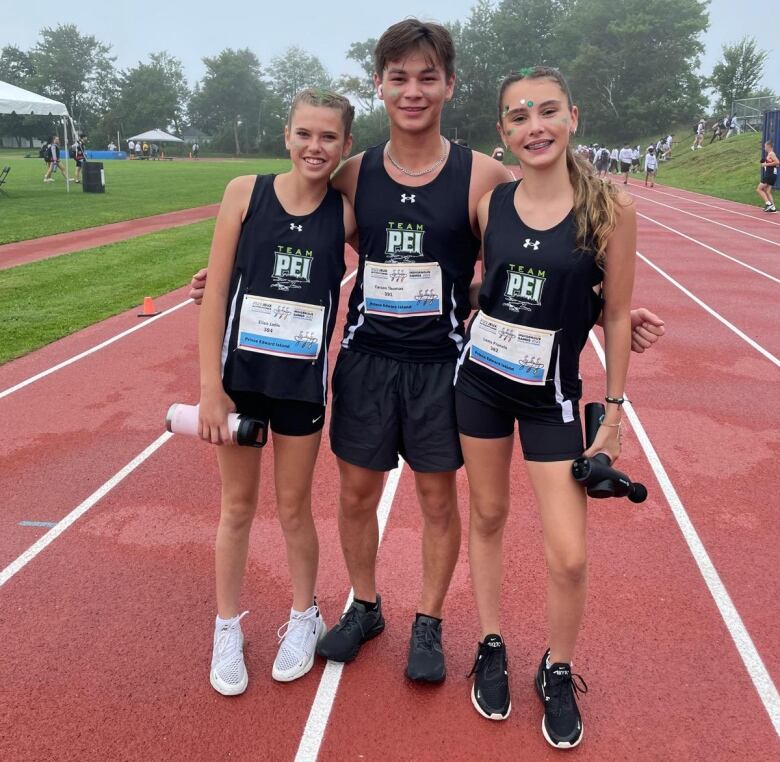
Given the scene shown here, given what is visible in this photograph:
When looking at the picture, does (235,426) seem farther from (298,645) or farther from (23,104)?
(23,104)

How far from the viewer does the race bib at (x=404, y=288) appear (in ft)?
7.70

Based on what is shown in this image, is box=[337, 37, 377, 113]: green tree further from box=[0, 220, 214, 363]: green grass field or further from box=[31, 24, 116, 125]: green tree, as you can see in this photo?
box=[0, 220, 214, 363]: green grass field

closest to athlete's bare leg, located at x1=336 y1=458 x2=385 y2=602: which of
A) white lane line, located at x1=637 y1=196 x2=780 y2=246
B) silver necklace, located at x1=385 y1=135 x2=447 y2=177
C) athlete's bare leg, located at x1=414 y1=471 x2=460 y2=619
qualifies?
athlete's bare leg, located at x1=414 y1=471 x2=460 y2=619

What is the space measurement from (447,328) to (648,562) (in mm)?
1884

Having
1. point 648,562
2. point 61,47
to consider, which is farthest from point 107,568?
point 61,47

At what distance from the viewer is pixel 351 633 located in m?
2.82

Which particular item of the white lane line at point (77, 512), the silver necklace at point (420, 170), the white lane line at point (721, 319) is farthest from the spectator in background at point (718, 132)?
the silver necklace at point (420, 170)

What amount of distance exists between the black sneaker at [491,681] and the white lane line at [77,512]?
2.24 meters

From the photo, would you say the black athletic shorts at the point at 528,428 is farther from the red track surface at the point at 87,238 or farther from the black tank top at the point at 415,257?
the red track surface at the point at 87,238

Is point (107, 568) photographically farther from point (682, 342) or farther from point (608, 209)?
point (682, 342)

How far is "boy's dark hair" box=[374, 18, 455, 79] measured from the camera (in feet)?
7.32

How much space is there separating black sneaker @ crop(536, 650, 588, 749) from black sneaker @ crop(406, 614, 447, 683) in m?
0.40

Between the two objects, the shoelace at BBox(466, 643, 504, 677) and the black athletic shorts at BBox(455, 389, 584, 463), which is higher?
the black athletic shorts at BBox(455, 389, 584, 463)

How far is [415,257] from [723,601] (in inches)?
85.8
